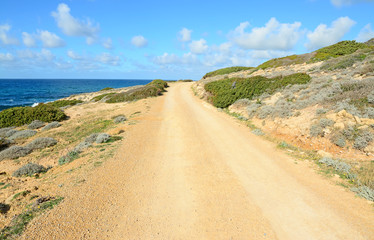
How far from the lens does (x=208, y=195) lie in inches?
250

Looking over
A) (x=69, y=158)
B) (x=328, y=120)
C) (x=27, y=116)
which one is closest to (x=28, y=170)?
(x=69, y=158)

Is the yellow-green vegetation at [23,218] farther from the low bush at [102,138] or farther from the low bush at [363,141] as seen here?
the low bush at [363,141]

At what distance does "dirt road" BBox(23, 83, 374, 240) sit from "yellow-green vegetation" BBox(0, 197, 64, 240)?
197 mm

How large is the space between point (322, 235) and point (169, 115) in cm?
1492

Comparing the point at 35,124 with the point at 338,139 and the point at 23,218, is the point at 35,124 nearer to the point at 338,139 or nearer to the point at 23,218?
the point at 23,218

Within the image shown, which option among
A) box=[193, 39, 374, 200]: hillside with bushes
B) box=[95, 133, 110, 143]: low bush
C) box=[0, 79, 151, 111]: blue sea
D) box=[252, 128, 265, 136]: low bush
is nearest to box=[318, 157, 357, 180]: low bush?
box=[193, 39, 374, 200]: hillside with bushes

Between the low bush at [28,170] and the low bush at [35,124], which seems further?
the low bush at [35,124]

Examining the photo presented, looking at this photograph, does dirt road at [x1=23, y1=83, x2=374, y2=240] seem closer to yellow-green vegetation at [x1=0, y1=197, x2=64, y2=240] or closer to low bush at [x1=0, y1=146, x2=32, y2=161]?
yellow-green vegetation at [x1=0, y1=197, x2=64, y2=240]

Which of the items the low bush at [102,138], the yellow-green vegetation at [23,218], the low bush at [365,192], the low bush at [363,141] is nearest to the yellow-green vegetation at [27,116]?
the low bush at [102,138]

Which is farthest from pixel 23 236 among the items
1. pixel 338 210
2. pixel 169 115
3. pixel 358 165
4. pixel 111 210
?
pixel 169 115

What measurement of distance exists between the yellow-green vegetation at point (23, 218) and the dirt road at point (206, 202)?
0.20m

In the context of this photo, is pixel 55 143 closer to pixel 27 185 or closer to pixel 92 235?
pixel 27 185

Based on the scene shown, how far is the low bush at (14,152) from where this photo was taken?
9.76m

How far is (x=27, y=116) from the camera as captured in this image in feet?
62.7
